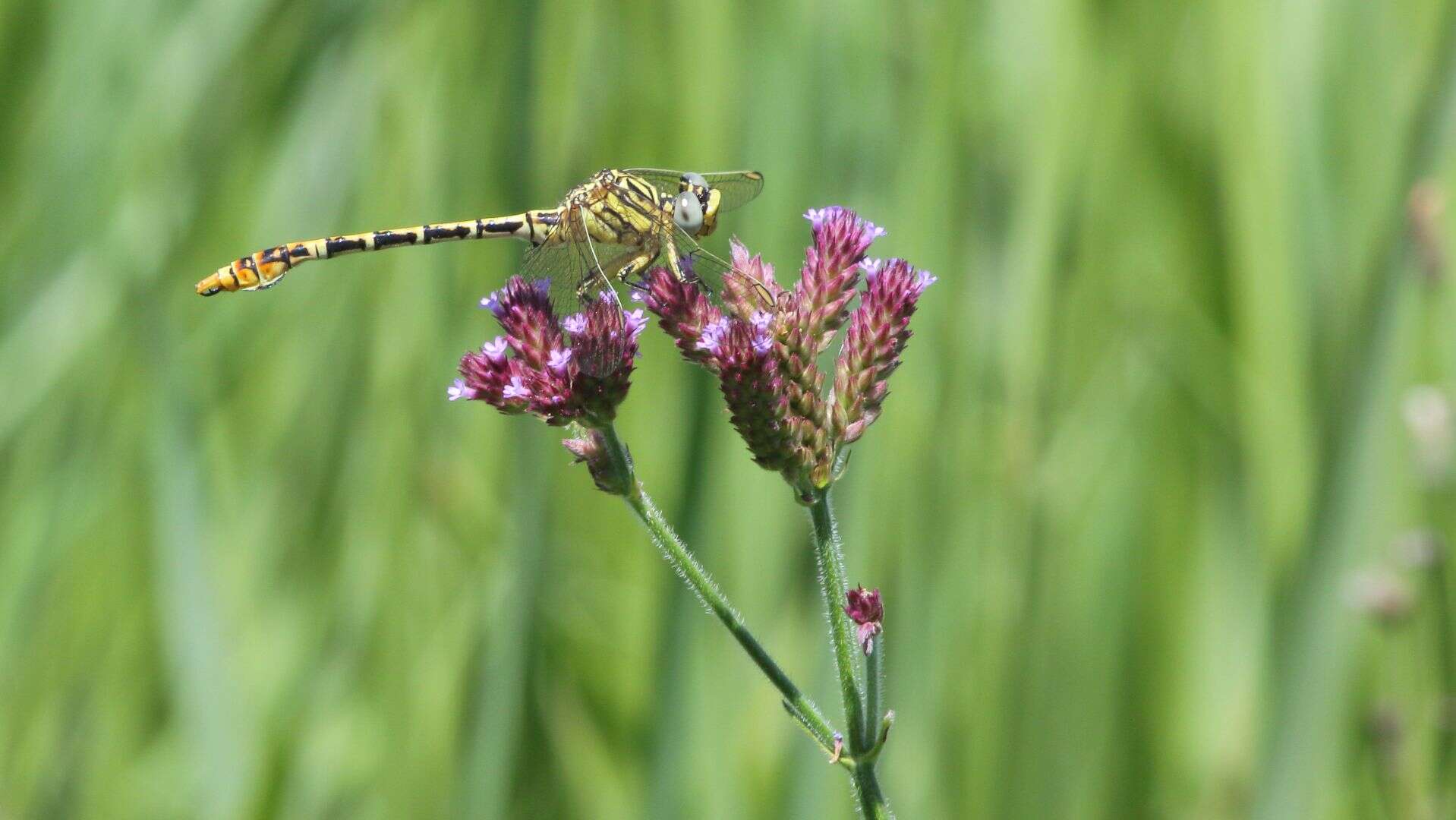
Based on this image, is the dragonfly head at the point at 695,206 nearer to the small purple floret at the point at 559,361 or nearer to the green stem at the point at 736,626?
the small purple floret at the point at 559,361

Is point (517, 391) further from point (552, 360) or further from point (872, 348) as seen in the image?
point (872, 348)

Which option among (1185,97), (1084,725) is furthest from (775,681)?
(1185,97)

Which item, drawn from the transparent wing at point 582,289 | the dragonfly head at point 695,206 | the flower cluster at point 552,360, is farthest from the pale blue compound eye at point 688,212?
the flower cluster at point 552,360

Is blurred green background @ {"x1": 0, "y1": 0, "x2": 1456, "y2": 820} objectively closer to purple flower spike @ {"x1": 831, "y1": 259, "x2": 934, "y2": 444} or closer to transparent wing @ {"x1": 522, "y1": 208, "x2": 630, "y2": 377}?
transparent wing @ {"x1": 522, "y1": 208, "x2": 630, "y2": 377}

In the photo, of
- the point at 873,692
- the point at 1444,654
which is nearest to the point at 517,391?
the point at 873,692

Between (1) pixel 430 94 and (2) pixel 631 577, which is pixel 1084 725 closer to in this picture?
(2) pixel 631 577

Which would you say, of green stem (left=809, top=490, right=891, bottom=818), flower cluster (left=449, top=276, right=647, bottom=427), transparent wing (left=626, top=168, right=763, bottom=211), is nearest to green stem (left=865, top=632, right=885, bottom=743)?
green stem (left=809, top=490, right=891, bottom=818)
